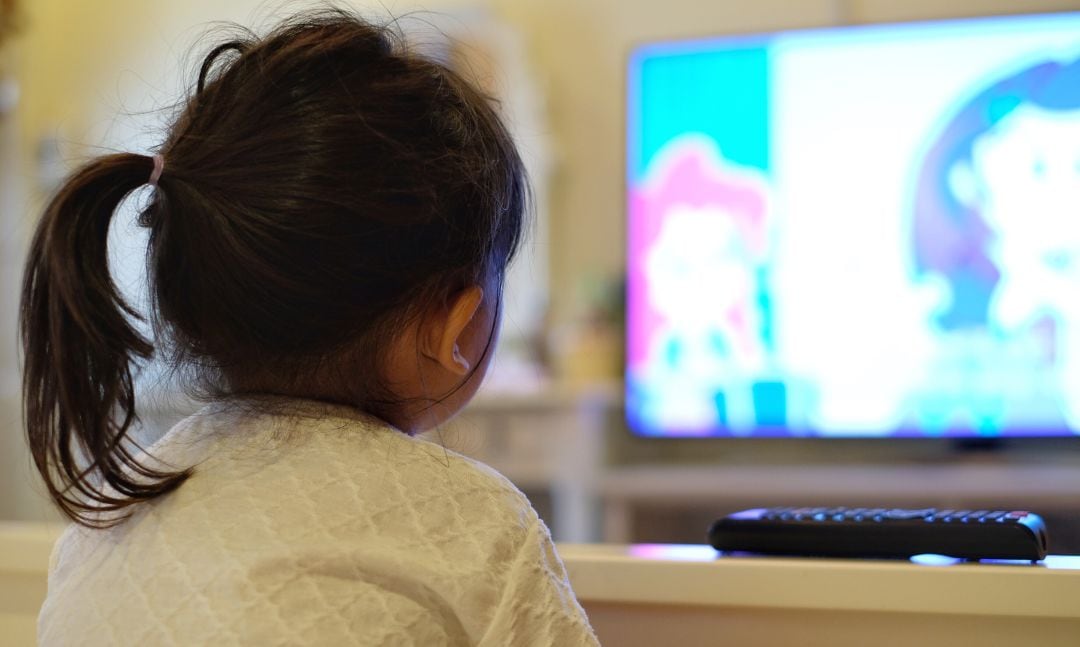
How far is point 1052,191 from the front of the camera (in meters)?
1.41

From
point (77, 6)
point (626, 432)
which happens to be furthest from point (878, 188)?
point (77, 6)

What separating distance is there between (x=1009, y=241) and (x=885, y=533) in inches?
39.1

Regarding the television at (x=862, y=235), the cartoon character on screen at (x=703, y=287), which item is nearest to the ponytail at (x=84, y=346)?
the television at (x=862, y=235)

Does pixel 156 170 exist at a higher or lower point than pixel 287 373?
higher

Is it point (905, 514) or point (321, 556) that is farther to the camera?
point (905, 514)

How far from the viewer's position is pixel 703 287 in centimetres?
186

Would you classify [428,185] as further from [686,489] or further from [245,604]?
[686,489]

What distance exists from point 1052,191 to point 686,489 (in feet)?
3.15

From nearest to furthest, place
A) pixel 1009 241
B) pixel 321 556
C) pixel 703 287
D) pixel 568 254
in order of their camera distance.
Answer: pixel 321 556 < pixel 1009 241 < pixel 703 287 < pixel 568 254

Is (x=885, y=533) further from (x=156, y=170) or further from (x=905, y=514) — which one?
(x=156, y=170)

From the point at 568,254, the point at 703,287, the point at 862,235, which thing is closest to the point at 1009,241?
the point at 862,235

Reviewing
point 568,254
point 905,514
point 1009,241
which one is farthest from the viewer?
point 568,254

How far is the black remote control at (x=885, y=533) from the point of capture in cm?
59

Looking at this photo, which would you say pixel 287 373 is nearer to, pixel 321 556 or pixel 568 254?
pixel 321 556
